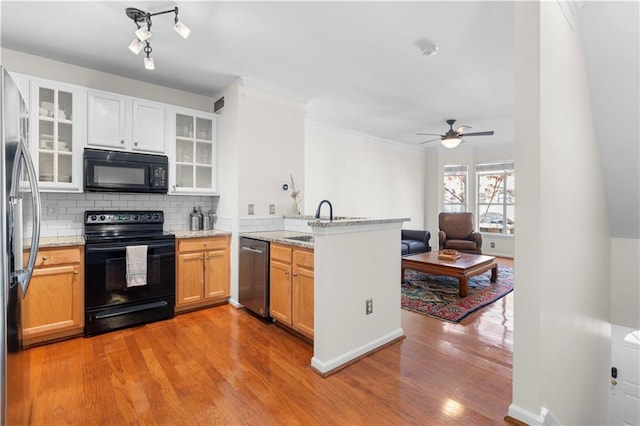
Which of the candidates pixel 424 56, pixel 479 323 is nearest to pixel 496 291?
pixel 479 323

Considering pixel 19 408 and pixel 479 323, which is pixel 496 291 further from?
pixel 19 408

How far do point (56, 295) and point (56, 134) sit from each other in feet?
5.00

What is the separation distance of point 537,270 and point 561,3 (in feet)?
5.60

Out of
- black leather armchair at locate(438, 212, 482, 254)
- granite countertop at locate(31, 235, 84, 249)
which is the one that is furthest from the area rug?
granite countertop at locate(31, 235, 84, 249)

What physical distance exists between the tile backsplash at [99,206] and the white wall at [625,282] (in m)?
4.76

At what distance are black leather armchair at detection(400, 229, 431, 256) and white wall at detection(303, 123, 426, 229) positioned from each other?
0.91 meters

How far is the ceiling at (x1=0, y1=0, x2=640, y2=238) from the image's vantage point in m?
2.22

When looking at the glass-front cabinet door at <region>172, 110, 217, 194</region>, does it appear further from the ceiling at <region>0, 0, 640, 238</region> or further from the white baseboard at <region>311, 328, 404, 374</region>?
the white baseboard at <region>311, 328, 404, 374</region>

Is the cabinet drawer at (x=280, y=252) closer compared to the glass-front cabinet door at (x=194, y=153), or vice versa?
the cabinet drawer at (x=280, y=252)

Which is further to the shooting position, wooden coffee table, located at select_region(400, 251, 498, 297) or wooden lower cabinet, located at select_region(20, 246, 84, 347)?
wooden coffee table, located at select_region(400, 251, 498, 297)

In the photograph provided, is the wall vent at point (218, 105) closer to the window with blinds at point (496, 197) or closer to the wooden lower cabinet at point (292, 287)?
the wooden lower cabinet at point (292, 287)

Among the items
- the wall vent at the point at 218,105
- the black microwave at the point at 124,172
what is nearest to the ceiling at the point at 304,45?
the wall vent at the point at 218,105

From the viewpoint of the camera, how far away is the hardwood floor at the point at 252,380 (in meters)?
1.76

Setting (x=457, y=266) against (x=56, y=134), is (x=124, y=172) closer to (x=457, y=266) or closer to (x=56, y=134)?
(x=56, y=134)
